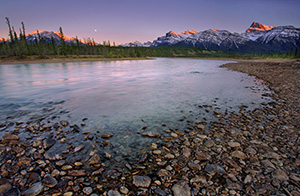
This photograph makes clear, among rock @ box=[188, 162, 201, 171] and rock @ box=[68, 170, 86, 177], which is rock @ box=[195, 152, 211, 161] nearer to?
rock @ box=[188, 162, 201, 171]

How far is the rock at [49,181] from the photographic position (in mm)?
4195

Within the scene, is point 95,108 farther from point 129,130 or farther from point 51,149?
point 51,149

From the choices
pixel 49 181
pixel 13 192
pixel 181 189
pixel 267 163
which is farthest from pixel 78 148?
pixel 267 163

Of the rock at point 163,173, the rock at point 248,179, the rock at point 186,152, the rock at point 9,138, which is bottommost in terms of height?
the rock at point 163,173

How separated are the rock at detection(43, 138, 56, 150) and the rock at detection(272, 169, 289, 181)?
793cm

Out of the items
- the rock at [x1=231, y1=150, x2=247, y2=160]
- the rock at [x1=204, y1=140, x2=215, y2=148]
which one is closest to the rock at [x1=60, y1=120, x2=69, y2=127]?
the rock at [x1=204, y1=140, x2=215, y2=148]

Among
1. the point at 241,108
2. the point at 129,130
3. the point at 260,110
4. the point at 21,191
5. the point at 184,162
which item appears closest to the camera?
the point at 21,191

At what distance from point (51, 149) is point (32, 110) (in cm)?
726

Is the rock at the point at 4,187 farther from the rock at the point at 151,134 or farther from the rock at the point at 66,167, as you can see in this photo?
the rock at the point at 151,134

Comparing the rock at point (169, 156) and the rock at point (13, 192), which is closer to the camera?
the rock at point (13, 192)

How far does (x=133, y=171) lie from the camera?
15.9 ft

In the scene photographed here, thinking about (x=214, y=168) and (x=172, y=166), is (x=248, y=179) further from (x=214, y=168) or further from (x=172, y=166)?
(x=172, y=166)

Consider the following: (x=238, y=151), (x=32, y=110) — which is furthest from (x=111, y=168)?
(x=32, y=110)

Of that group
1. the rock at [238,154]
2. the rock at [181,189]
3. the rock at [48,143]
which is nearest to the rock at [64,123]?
the rock at [48,143]
